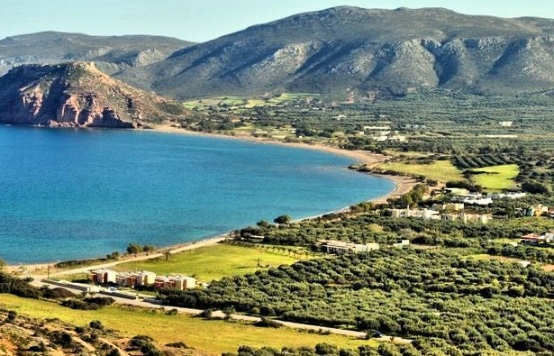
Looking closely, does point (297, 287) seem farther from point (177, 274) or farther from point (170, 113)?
point (170, 113)

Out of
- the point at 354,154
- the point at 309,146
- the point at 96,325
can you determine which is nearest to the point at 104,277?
the point at 96,325

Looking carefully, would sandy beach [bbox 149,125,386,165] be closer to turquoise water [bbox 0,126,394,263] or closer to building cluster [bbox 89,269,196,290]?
turquoise water [bbox 0,126,394,263]

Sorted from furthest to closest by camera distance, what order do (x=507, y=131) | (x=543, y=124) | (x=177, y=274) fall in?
(x=543, y=124) < (x=507, y=131) < (x=177, y=274)

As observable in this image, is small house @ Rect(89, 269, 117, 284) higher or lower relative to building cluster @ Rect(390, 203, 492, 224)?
lower

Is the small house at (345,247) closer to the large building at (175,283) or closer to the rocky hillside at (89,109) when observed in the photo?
the large building at (175,283)

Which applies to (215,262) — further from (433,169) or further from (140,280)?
(433,169)

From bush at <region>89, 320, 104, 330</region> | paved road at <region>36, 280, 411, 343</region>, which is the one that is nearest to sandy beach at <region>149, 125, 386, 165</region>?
paved road at <region>36, 280, 411, 343</region>

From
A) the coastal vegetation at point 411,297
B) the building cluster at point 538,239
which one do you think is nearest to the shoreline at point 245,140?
the coastal vegetation at point 411,297

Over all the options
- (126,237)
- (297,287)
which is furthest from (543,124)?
(297,287)
